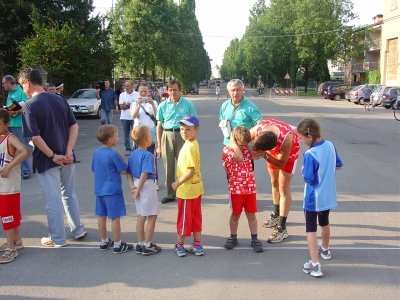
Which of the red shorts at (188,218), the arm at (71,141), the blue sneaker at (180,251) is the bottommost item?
the blue sneaker at (180,251)

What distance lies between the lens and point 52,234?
476cm

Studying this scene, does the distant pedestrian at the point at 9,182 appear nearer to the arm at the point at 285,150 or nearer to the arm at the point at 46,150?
the arm at the point at 46,150

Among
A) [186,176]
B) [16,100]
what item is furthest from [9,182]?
[16,100]

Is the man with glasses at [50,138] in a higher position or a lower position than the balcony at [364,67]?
lower

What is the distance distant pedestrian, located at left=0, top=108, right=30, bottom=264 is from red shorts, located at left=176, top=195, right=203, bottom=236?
71.7 inches

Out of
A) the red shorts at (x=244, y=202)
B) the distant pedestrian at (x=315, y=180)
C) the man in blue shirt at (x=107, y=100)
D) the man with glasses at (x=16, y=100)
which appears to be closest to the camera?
the distant pedestrian at (x=315, y=180)

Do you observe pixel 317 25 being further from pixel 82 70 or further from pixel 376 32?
pixel 82 70

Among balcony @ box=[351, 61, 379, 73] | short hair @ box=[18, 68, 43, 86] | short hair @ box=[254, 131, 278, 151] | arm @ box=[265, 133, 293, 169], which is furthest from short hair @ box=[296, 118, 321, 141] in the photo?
balcony @ box=[351, 61, 379, 73]

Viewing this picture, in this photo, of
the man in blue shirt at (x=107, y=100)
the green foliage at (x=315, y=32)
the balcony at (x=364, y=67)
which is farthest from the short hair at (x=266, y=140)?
the balcony at (x=364, y=67)

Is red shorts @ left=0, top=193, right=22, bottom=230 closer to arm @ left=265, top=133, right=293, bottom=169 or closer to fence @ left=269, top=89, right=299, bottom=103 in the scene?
arm @ left=265, top=133, right=293, bottom=169

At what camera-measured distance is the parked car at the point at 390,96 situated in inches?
1125

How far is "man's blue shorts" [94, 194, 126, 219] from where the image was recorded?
4.52 metres

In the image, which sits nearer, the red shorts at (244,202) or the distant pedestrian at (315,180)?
the distant pedestrian at (315,180)

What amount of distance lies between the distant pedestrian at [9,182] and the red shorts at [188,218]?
71.7 inches
